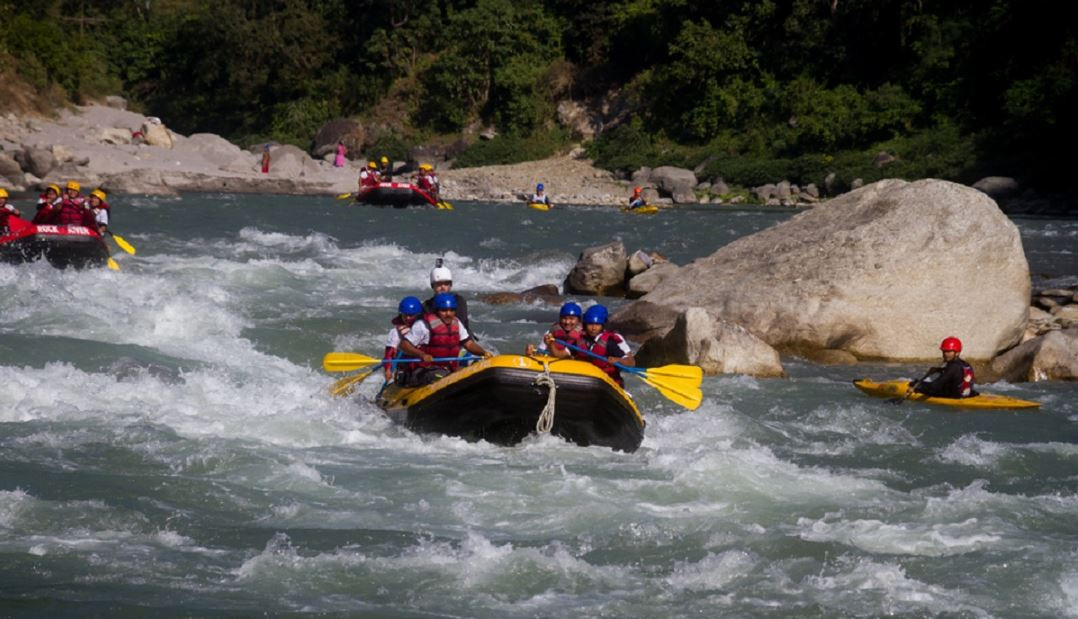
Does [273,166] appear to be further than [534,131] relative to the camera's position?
No

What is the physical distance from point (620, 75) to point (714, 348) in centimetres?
3882

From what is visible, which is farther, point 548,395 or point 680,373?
point 680,373

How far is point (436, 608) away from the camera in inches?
228

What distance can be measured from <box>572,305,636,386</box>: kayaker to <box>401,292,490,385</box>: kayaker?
0.77 meters

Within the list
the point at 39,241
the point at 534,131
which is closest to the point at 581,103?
the point at 534,131

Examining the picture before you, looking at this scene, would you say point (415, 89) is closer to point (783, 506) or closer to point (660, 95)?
point (660, 95)

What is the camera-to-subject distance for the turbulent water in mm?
6004

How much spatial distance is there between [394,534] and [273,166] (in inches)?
1334

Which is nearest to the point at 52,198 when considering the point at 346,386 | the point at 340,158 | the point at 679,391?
the point at 346,386

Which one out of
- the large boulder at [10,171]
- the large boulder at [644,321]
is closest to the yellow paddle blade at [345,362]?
the large boulder at [644,321]

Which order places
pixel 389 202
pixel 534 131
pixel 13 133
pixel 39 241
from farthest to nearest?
pixel 534 131
pixel 13 133
pixel 389 202
pixel 39 241

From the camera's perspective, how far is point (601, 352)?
9.40m

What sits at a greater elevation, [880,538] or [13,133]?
[13,133]

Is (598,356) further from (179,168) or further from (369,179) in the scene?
(179,168)
